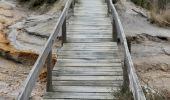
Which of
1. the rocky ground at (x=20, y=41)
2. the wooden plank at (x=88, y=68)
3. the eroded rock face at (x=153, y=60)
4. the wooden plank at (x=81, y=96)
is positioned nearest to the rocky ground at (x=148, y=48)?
the eroded rock face at (x=153, y=60)

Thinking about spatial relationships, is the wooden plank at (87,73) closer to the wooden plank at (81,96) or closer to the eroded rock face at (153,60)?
the eroded rock face at (153,60)

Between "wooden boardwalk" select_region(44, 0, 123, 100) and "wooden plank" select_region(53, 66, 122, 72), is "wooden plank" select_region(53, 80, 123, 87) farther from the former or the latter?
"wooden plank" select_region(53, 66, 122, 72)

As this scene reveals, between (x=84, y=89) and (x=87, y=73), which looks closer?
(x=84, y=89)

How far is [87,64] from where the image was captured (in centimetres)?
1018

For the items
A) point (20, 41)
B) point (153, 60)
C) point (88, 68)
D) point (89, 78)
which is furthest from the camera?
point (20, 41)

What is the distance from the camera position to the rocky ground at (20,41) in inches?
377

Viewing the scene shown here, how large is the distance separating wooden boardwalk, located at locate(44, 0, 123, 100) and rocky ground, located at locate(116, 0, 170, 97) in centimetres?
67

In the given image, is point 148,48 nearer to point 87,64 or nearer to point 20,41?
point 87,64

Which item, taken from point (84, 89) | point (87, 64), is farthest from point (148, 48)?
point (84, 89)

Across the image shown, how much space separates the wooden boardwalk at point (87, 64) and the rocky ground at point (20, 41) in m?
0.52

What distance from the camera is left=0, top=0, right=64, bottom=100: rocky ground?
9570 mm

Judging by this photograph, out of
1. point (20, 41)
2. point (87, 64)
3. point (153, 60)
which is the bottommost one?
point (153, 60)

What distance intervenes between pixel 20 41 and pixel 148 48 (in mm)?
3442

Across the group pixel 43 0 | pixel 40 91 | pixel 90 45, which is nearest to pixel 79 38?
pixel 90 45
